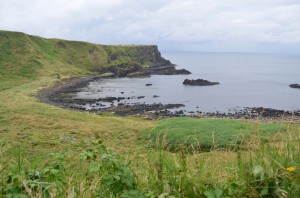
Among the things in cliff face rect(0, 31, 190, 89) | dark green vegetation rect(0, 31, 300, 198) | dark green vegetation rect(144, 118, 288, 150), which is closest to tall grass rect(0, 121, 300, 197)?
dark green vegetation rect(0, 31, 300, 198)

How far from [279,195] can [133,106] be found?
5843 cm

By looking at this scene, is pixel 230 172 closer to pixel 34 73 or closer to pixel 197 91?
pixel 197 91

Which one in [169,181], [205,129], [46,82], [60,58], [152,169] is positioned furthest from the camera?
[60,58]

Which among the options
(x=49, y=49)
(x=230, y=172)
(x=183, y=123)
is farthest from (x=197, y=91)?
(x=230, y=172)

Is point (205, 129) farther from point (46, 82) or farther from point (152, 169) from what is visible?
point (46, 82)

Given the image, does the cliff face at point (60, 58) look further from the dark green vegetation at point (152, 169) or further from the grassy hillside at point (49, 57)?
the dark green vegetation at point (152, 169)

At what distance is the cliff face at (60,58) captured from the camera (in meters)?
98.5

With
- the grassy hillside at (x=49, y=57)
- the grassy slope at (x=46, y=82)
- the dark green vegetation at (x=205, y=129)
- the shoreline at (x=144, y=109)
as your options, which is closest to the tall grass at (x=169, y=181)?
the dark green vegetation at (x=205, y=129)

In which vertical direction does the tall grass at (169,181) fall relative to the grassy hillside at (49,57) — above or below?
below

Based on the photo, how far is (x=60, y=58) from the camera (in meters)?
124

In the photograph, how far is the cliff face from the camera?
98.5 m

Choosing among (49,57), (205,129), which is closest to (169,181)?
(205,129)

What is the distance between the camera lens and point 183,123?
101 feet

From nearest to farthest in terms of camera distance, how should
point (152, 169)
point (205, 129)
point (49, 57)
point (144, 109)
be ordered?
point (152, 169) < point (205, 129) < point (144, 109) < point (49, 57)
